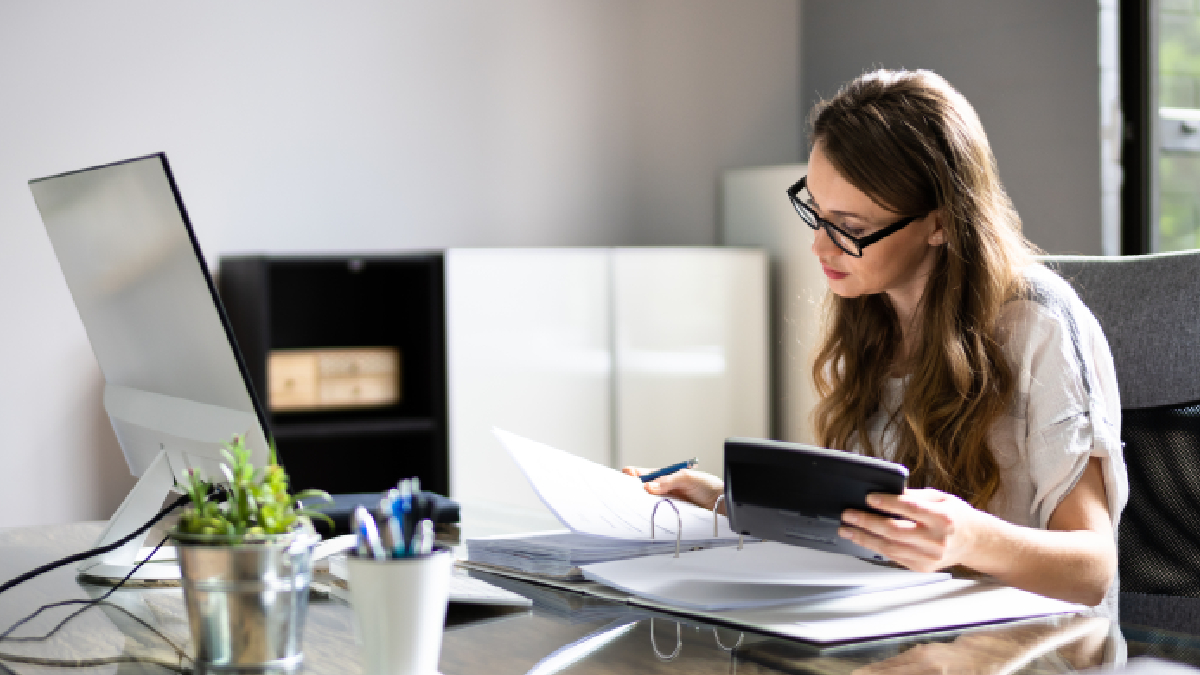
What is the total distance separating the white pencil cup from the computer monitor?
0.30 meters

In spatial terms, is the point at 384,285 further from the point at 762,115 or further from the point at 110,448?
the point at 762,115

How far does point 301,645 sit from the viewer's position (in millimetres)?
867

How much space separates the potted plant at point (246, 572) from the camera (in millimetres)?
814

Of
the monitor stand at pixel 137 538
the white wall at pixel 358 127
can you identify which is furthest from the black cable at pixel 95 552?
the white wall at pixel 358 127

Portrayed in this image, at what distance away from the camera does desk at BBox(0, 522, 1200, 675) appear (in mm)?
839

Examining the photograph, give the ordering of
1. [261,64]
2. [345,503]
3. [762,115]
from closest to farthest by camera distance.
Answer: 1. [345,503]
2. [261,64]
3. [762,115]

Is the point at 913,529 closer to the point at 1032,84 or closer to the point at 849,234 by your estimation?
the point at 849,234

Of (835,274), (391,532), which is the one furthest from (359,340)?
(391,532)

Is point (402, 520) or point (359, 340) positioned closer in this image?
point (402, 520)

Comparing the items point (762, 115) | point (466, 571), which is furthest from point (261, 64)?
point (466, 571)

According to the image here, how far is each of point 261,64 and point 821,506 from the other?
9.87 ft

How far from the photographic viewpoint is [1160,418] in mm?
1439

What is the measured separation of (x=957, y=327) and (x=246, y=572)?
2.95 feet

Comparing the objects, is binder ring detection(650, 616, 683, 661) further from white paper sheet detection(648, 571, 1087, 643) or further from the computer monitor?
the computer monitor
